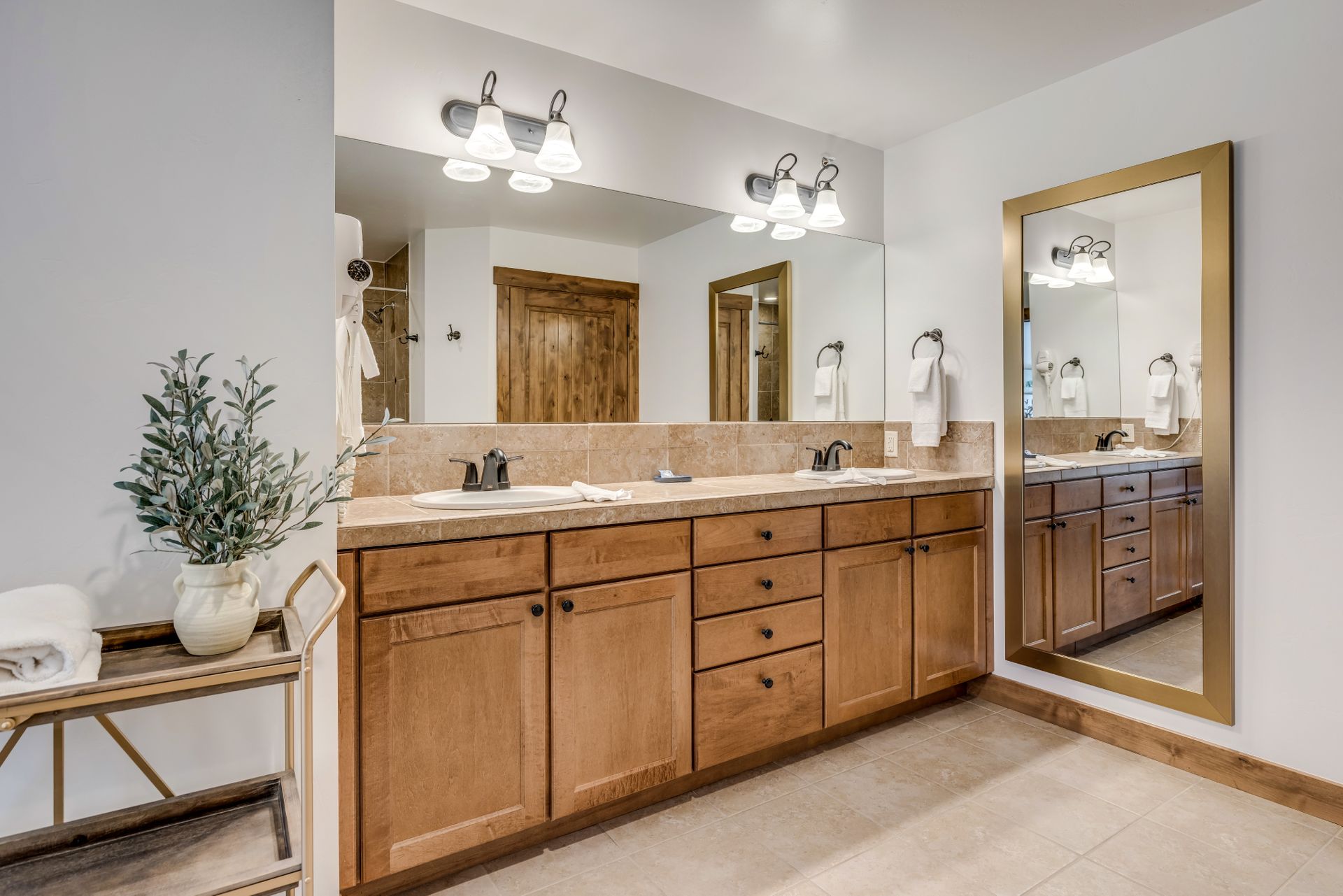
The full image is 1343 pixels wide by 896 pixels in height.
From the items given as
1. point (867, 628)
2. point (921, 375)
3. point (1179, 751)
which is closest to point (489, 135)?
point (921, 375)

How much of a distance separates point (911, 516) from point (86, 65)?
8.10 ft

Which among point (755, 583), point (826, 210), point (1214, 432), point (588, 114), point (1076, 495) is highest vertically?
point (588, 114)

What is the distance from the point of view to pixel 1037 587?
104 inches

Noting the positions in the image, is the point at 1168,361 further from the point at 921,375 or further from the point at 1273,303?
the point at 921,375

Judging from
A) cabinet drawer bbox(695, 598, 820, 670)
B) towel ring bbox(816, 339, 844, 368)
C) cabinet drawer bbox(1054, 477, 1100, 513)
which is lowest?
cabinet drawer bbox(695, 598, 820, 670)

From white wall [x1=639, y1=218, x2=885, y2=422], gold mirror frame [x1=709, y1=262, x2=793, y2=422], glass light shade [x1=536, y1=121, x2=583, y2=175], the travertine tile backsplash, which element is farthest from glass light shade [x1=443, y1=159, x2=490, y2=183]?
gold mirror frame [x1=709, y1=262, x2=793, y2=422]

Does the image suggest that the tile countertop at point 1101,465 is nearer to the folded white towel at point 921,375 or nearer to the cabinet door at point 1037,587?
the cabinet door at point 1037,587

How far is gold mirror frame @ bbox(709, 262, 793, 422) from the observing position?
2713 millimetres

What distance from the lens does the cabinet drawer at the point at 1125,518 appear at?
2.33 meters

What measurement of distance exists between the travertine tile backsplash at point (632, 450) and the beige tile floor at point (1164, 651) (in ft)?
2.51

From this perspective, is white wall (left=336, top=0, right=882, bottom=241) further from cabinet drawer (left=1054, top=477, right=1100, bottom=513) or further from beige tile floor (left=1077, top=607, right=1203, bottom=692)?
beige tile floor (left=1077, top=607, right=1203, bottom=692)

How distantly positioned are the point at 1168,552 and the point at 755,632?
1412mm

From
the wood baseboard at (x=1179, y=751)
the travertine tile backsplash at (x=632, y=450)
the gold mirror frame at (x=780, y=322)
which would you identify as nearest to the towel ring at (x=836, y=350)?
the gold mirror frame at (x=780, y=322)

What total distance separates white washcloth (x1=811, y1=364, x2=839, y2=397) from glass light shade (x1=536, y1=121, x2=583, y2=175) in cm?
136
